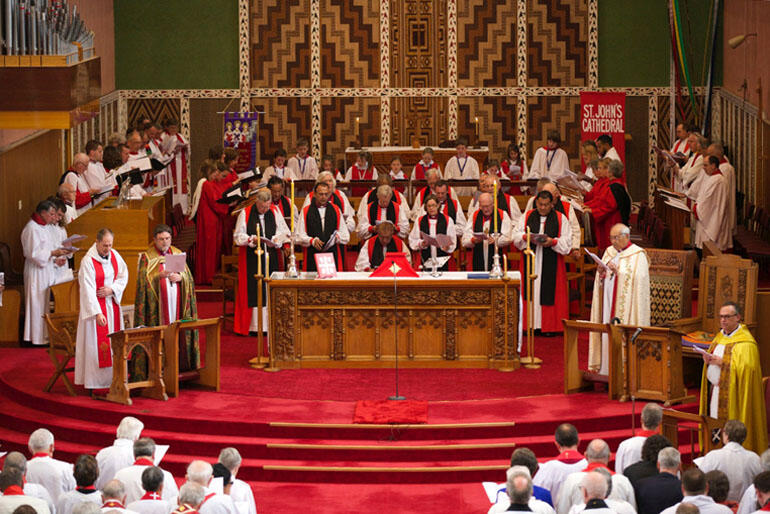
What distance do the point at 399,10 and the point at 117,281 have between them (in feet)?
40.2

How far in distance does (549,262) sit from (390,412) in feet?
12.8

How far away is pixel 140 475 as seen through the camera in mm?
7812

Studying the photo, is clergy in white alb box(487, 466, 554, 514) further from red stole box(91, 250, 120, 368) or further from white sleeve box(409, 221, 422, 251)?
white sleeve box(409, 221, 422, 251)

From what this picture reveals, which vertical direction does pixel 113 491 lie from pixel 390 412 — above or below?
above

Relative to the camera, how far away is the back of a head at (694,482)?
7.20 meters

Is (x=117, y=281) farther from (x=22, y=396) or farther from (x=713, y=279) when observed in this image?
(x=713, y=279)

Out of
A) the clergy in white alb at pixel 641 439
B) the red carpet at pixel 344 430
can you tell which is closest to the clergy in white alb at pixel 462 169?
the red carpet at pixel 344 430

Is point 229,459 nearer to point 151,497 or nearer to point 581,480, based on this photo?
point 151,497

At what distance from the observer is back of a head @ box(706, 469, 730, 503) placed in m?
7.42

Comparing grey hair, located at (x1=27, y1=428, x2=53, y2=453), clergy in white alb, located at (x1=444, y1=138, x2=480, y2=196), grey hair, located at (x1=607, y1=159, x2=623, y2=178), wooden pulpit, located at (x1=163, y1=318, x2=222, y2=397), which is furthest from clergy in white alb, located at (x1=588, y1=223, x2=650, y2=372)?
clergy in white alb, located at (x1=444, y1=138, x2=480, y2=196)

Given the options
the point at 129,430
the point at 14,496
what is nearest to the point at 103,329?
the point at 129,430

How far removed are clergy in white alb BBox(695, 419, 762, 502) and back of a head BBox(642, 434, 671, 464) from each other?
1.93 feet

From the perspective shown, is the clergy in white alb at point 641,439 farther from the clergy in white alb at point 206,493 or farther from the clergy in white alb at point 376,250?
the clergy in white alb at point 376,250

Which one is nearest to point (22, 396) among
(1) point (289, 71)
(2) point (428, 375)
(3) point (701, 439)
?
(2) point (428, 375)
